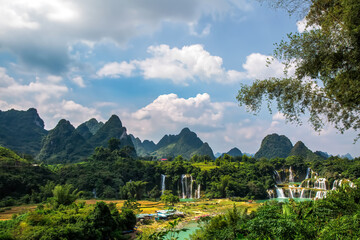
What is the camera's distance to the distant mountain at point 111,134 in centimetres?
8494

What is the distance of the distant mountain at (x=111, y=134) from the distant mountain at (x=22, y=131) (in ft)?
75.0

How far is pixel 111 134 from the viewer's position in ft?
281

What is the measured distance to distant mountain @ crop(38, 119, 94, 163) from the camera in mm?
72938

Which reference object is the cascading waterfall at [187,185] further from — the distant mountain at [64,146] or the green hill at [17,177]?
the distant mountain at [64,146]

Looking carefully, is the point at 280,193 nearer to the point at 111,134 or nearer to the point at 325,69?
the point at 325,69

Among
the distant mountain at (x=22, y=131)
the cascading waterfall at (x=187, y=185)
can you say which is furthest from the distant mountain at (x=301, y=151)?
the distant mountain at (x=22, y=131)

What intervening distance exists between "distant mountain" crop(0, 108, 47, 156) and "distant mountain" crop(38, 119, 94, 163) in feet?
43.7

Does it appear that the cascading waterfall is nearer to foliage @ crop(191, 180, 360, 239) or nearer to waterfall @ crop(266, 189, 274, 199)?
waterfall @ crop(266, 189, 274, 199)

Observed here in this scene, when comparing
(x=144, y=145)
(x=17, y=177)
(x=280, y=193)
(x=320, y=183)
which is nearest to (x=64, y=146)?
(x=17, y=177)

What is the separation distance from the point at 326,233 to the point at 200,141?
120703 millimetres

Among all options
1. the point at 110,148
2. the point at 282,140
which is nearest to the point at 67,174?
the point at 110,148

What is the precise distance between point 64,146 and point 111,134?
55.5ft

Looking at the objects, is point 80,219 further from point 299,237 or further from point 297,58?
point 297,58

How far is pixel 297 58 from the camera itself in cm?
707
